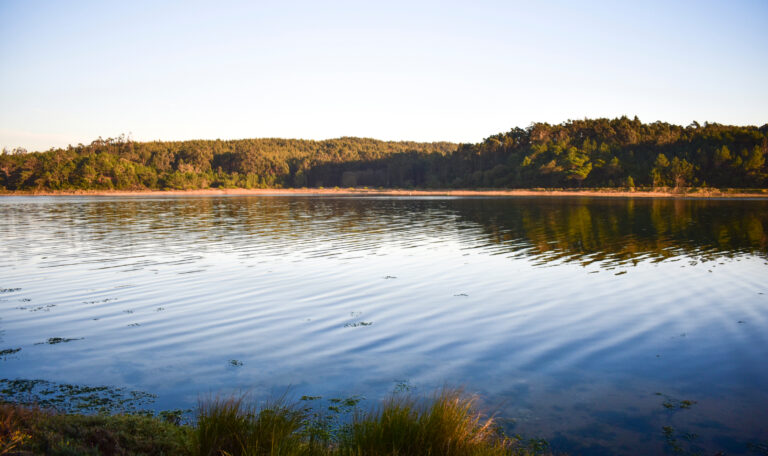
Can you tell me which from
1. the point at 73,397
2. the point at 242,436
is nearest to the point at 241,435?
the point at 242,436

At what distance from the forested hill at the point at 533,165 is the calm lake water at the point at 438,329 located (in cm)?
10258

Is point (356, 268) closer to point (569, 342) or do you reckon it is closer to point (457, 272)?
point (457, 272)

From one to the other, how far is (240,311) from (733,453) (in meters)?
11.4

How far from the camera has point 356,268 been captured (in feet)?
70.5

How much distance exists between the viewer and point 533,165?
140 metres

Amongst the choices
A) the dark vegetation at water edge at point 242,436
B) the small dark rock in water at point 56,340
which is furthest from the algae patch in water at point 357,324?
the dark vegetation at water edge at point 242,436

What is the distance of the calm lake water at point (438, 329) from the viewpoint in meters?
8.34

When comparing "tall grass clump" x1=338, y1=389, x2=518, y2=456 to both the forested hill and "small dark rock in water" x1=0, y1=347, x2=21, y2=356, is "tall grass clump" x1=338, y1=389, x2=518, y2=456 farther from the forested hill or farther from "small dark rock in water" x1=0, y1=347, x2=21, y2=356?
the forested hill

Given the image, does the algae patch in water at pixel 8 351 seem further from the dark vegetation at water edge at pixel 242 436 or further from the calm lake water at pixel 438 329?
the dark vegetation at water edge at pixel 242 436

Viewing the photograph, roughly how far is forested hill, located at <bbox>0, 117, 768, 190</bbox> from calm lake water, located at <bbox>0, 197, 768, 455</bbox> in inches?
4038

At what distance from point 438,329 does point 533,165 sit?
134126 millimetres

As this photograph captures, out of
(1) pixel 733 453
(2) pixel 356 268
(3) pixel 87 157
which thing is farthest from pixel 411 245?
(3) pixel 87 157

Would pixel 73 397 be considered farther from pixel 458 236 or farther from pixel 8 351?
pixel 458 236

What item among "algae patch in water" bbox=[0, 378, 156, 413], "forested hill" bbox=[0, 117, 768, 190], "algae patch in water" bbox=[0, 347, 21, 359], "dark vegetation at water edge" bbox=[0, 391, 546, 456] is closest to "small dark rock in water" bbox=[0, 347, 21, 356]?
"algae patch in water" bbox=[0, 347, 21, 359]
